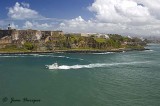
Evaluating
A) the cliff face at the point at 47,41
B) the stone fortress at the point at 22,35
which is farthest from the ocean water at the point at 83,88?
the stone fortress at the point at 22,35

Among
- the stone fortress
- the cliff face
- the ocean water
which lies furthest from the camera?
the stone fortress

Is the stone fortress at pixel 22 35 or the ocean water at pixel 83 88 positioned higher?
the stone fortress at pixel 22 35

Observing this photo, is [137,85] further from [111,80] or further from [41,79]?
[41,79]

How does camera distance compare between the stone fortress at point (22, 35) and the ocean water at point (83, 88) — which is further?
the stone fortress at point (22, 35)

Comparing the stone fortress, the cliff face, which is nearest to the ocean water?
the cliff face

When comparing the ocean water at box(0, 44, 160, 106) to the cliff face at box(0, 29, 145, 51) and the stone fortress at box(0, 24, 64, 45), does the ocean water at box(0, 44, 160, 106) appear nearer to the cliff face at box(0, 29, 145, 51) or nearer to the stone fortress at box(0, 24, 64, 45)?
the cliff face at box(0, 29, 145, 51)

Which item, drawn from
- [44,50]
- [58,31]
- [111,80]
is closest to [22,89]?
[111,80]

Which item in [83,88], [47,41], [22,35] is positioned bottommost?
[83,88]

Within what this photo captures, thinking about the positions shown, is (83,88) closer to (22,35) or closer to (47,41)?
(47,41)

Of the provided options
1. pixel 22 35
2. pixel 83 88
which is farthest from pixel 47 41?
pixel 83 88

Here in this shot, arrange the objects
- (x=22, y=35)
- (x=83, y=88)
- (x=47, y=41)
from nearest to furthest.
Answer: (x=83, y=88) < (x=47, y=41) < (x=22, y=35)

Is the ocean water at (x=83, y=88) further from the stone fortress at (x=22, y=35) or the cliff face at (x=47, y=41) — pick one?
the stone fortress at (x=22, y=35)
